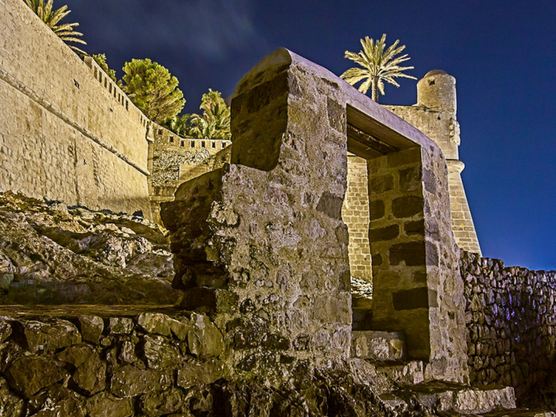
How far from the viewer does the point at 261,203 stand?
2.75 metres

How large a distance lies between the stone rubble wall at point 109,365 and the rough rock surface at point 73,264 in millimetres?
4145

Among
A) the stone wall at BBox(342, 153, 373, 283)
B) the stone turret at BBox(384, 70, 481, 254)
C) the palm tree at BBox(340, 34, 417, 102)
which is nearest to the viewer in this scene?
the stone wall at BBox(342, 153, 373, 283)

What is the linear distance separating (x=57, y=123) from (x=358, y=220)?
1137 cm

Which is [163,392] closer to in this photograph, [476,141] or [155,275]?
[155,275]

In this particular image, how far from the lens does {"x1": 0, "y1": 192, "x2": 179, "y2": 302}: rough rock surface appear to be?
602 centimetres

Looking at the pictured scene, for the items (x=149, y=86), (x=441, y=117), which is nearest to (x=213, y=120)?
(x=149, y=86)

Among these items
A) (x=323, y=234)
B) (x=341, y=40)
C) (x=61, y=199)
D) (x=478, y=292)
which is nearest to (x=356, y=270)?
(x=61, y=199)

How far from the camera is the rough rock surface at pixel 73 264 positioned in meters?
6.02

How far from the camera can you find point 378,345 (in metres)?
3.87

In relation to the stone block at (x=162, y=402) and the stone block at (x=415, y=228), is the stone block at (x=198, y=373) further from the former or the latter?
the stone block at (x=415, y=228)

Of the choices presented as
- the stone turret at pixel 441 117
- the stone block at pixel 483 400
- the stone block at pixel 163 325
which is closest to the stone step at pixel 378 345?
the stone block at pixel 483 400

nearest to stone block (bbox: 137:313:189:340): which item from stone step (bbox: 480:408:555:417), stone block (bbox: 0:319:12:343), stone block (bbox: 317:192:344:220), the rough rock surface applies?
stone block (bbox: 0:319:12:343)

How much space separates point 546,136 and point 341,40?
4824 cm

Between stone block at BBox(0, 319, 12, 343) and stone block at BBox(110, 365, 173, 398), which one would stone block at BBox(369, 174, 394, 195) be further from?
stone block at BBox(0, 319, 12, 343)
